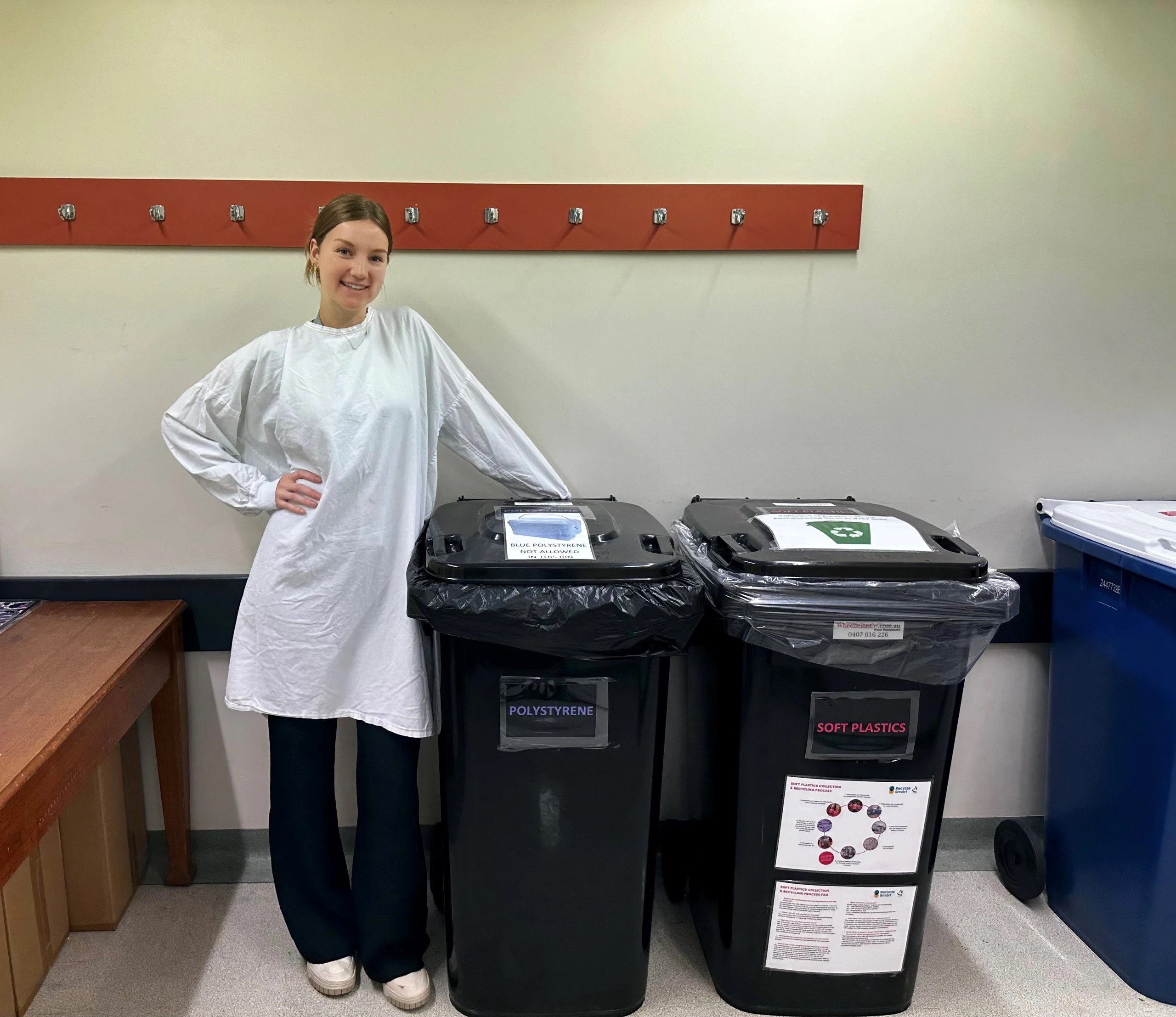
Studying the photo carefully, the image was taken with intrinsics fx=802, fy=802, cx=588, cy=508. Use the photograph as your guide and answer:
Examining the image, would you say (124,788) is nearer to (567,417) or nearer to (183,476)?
(183,476)

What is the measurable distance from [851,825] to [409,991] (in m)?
0.96

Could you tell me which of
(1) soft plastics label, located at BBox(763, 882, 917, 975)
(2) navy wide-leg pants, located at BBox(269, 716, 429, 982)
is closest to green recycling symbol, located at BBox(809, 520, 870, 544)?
(1) soft plastics label, located at BBox(763, 882, 917, 975)

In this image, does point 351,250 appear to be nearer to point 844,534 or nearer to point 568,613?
point 568,613

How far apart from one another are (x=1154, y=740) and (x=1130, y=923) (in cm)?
42

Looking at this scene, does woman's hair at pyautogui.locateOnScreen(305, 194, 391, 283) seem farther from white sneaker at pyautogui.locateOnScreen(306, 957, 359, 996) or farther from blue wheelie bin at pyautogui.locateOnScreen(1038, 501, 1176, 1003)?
blue wheelie bin at pyautogui.locateOnScreen(1038, 501, 1176, 1003)

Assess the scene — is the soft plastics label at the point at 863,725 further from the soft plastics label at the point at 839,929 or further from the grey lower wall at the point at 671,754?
the grey lower wall at the point at 671,754

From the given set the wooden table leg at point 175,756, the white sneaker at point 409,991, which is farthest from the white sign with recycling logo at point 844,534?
the wooden table leg at point 175,756

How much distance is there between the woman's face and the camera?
1521mm

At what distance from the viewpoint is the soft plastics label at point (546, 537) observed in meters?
1.43

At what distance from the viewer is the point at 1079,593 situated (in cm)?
188

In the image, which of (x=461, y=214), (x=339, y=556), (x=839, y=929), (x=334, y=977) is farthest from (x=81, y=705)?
(x=839, y=929)

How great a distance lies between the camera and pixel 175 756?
195cm

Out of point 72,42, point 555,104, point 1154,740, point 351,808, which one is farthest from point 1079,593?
point 72,42

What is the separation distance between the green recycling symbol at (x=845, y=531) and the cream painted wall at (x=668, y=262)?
17.8 inches
